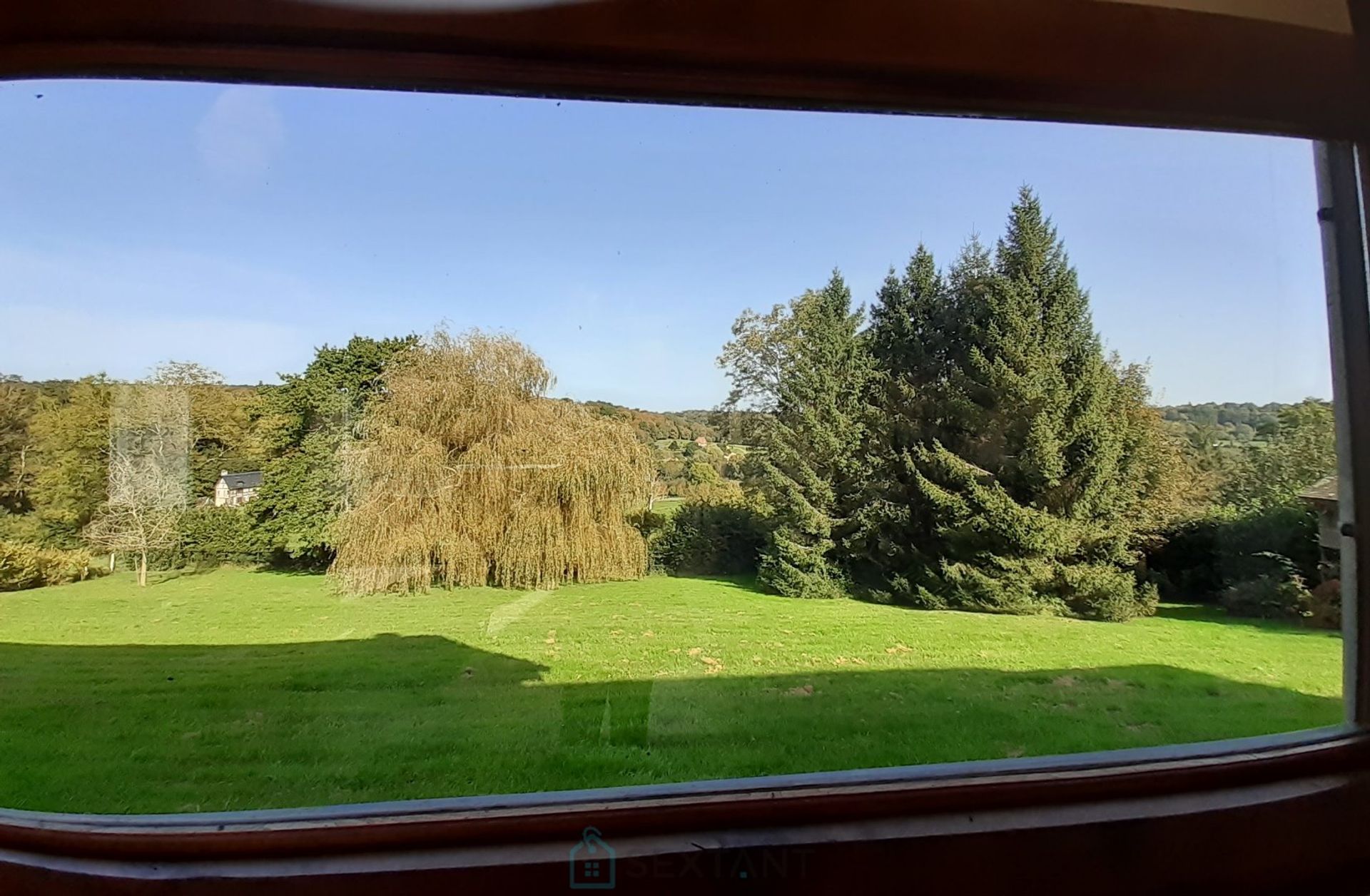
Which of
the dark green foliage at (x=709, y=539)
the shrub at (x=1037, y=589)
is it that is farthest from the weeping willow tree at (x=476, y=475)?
the shrub at (x=1037, y=589)

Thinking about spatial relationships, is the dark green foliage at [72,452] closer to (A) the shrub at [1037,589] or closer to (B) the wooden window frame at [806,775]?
(B) the wooden window frame at [806,775]

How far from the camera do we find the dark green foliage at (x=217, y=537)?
3.87 feet

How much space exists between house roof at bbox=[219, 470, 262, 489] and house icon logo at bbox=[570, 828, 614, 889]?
92cm

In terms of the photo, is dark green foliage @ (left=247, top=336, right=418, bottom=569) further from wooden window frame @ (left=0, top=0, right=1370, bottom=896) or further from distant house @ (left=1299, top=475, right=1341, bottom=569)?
distant house @ (left=1299, top=475, right=1341, bottom=569)

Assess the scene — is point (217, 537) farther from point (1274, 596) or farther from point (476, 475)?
point (1274, 596)

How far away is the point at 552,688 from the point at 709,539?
17.5 inches

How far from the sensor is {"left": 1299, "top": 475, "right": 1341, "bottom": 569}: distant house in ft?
4.27

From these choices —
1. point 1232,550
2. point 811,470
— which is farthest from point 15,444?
point 1232,550

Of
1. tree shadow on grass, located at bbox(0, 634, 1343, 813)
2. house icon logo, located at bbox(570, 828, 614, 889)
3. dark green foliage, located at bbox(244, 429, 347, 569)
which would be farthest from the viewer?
dark green foliage, located at bbox(244, 429, 347, 569)

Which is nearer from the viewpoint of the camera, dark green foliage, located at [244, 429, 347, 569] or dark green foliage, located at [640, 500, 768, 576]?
dark green foliage, located at [244, 429, 347, 569]

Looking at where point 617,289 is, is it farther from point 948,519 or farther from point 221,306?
point 948,519

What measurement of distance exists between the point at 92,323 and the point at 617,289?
3.22 ft

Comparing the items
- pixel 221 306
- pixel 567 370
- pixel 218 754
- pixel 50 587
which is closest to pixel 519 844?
pixel 218 754

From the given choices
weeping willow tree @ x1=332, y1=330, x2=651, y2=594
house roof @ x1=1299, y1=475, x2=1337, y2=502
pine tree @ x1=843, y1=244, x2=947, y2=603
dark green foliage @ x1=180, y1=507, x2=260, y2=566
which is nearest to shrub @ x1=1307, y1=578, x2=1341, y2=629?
house roof @ x1=1299, y1=475, x2=1337, y2=502
